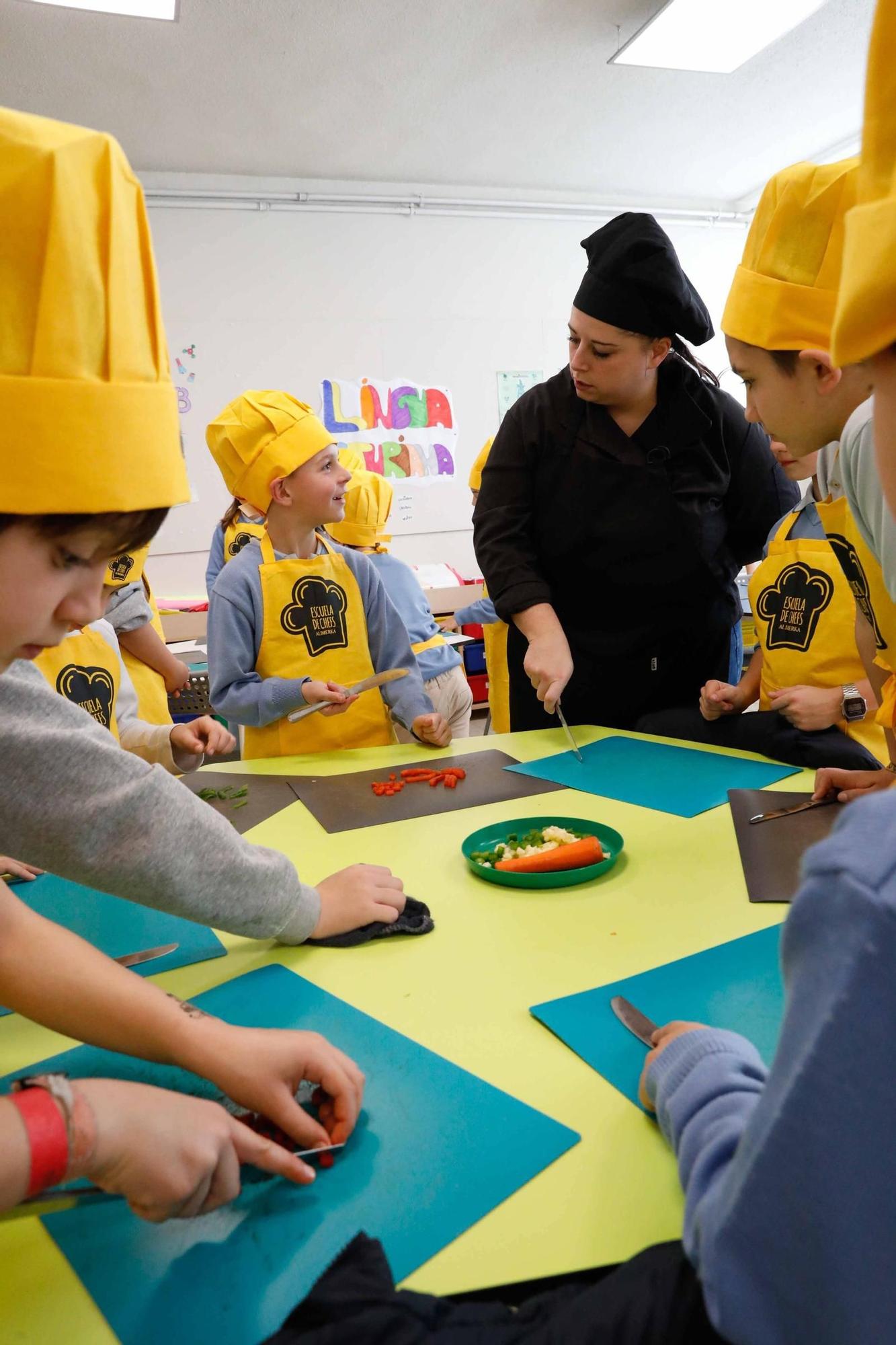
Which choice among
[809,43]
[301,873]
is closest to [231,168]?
[809,43]

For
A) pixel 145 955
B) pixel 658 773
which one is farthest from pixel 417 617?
pixel 145 955

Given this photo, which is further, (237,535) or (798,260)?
(237,535)

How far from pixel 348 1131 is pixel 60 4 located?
390 cm

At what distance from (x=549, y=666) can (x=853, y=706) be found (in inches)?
25.5

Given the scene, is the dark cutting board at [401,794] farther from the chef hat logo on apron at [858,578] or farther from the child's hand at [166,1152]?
the child's hand at [166,1152]

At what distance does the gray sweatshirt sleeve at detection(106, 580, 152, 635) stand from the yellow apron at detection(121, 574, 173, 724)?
0.30 ft

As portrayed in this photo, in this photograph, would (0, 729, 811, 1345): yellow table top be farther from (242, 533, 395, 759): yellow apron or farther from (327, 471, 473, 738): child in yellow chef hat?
(327, 471, 473, 738): child in yellow chef hat

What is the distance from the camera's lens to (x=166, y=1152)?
572 millimetres

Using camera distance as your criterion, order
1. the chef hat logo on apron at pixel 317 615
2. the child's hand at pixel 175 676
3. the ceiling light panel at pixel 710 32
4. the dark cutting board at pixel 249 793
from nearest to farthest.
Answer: the dark cutting board at pixel 249 793 → the chef hat logo on apron at pixel 317 615 → the child's hand at pixel 175 676 → the ceiling light panel at pixel 710 32

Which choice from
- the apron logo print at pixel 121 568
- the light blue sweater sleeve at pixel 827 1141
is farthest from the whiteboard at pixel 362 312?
the light blue sweater sleeve at pixel 827 1141

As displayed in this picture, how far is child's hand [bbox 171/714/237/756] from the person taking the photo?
5.71 feet

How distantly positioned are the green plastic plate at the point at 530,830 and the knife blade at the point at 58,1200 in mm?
498

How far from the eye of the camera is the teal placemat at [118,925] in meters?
0.98

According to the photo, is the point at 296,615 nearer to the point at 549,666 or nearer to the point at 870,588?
the point at 549,666
